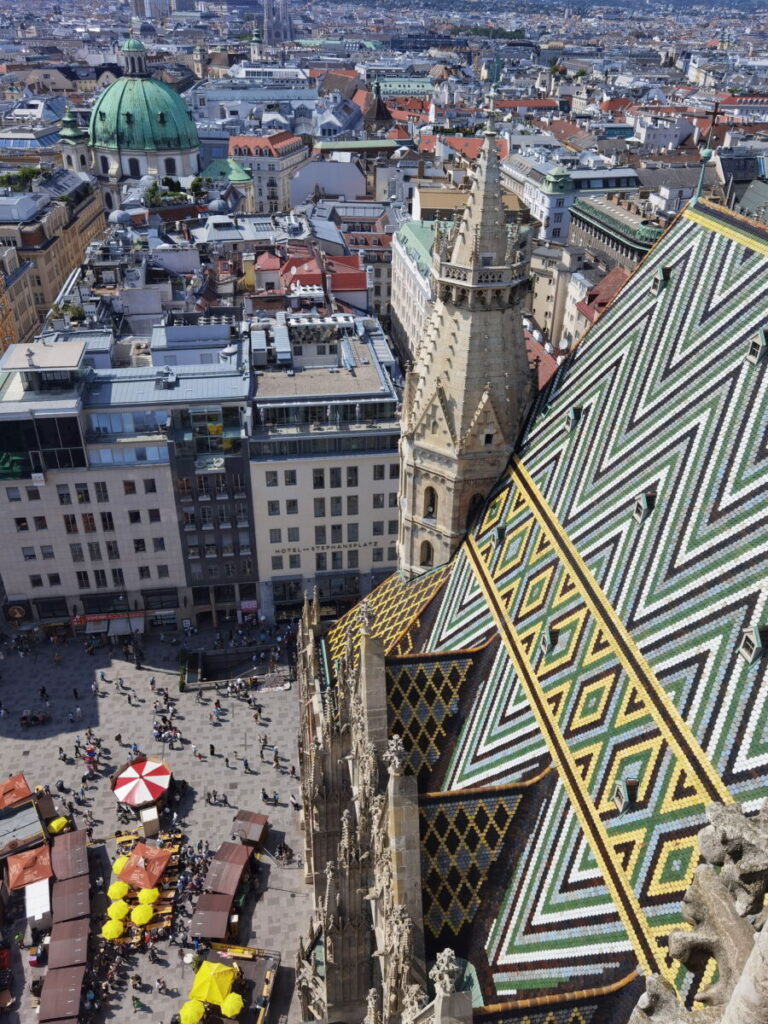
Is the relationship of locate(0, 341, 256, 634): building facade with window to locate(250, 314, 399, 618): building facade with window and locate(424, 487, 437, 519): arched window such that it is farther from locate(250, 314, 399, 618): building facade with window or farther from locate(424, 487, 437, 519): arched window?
locate(424, 487, 437, 519): arched window

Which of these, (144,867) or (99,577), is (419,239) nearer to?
(99,577)

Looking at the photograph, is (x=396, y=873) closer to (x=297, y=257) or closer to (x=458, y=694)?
(x=458, y=694)

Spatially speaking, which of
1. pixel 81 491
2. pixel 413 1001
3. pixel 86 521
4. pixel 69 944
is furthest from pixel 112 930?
pixel 81 491

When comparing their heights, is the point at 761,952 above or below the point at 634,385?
above

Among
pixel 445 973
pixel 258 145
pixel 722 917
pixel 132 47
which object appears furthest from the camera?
pixel 258 145

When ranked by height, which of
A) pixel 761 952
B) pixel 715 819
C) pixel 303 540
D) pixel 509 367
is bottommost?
pixel 303 540

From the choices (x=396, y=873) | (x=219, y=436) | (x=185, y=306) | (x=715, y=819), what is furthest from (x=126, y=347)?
(x=715, y=819)
